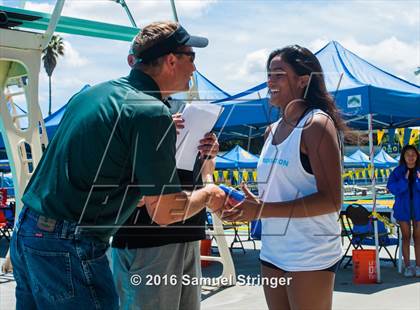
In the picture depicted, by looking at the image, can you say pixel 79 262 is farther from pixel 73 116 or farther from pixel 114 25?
pixel 114 25

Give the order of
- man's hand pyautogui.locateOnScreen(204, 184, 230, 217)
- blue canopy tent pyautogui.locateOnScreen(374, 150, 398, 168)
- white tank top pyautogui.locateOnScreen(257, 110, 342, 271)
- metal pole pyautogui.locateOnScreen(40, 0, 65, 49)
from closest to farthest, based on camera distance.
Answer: man's hand pyautogui.locateOnScreen(204, 184, 230, 217) < white tank top pyautogui.locateOnScreen(257, 110, 342, 271) < metal pole pyautogui.locateOnScreen(40, 0, 65, 49) < blue canopy tent pyautogui.locateOnScreen(374, 150, 398, 168)

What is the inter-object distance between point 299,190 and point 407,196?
19.4 feet

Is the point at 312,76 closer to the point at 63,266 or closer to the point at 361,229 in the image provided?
the point at 63,266

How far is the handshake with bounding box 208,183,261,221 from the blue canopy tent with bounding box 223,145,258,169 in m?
19.2

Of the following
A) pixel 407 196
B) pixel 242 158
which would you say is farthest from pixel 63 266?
pixel 242 158

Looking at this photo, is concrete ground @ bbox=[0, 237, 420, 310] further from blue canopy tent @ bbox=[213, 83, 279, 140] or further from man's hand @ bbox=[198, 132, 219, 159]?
man's hand @ bbox=[198, 132, 219, 159]

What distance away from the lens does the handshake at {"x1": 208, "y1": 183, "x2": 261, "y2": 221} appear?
2.59 meters

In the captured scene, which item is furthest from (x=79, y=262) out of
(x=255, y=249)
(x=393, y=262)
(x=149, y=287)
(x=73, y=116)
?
(x=255, y=249)

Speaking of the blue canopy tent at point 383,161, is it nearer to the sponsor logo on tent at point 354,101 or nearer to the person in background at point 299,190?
the sponsor logo on tent at point 354,101

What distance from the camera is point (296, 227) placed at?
268 centimetres

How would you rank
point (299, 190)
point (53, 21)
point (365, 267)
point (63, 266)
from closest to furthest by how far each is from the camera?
1. point (63, 266)
2. point (299, 190)
3. point (53, 21)
4. point (365, 267)

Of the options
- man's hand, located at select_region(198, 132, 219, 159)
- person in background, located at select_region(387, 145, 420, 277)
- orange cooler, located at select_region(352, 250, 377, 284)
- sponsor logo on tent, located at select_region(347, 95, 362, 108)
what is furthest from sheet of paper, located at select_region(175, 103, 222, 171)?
person in background, located at select_region(387, 145, 420, 277)

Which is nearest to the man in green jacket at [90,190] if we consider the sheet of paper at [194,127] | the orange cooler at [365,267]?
the sheet of paper at [194,127]

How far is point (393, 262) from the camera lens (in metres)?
8.86
